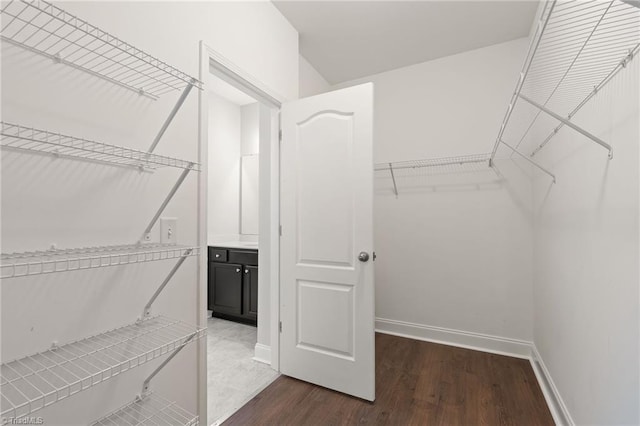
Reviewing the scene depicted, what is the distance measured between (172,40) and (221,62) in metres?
0.31

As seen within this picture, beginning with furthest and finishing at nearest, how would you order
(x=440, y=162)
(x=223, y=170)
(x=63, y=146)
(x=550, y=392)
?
(x=223, y=170) → (x=440, y=162) → (x=550, y=392) → (x=63, y=146)

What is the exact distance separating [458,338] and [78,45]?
3.20 metres

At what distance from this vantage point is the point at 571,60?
61.5 inches

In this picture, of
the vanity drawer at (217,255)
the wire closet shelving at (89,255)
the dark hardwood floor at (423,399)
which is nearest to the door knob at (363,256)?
the dark hardwood floor at (423,399)

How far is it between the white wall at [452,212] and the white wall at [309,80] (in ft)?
2.03

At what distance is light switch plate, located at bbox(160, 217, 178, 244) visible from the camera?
1345 millimetres

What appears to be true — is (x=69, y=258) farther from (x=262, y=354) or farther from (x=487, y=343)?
(x=487, y=343)

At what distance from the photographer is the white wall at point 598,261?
39.3 inches

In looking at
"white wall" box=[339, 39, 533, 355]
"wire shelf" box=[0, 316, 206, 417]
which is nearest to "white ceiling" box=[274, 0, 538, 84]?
"white wall" box=[339, 39, 533, 355]

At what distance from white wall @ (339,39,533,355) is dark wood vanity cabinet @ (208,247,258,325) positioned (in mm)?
1336

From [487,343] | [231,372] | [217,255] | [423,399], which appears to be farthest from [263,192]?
[487,343]

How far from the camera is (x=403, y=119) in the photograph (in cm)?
295

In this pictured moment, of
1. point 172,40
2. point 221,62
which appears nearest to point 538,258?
point 221,62

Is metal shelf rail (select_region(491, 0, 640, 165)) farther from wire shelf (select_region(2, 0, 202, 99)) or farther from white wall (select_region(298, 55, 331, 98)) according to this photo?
white wall (select_region(298, 55, 331, 98))
